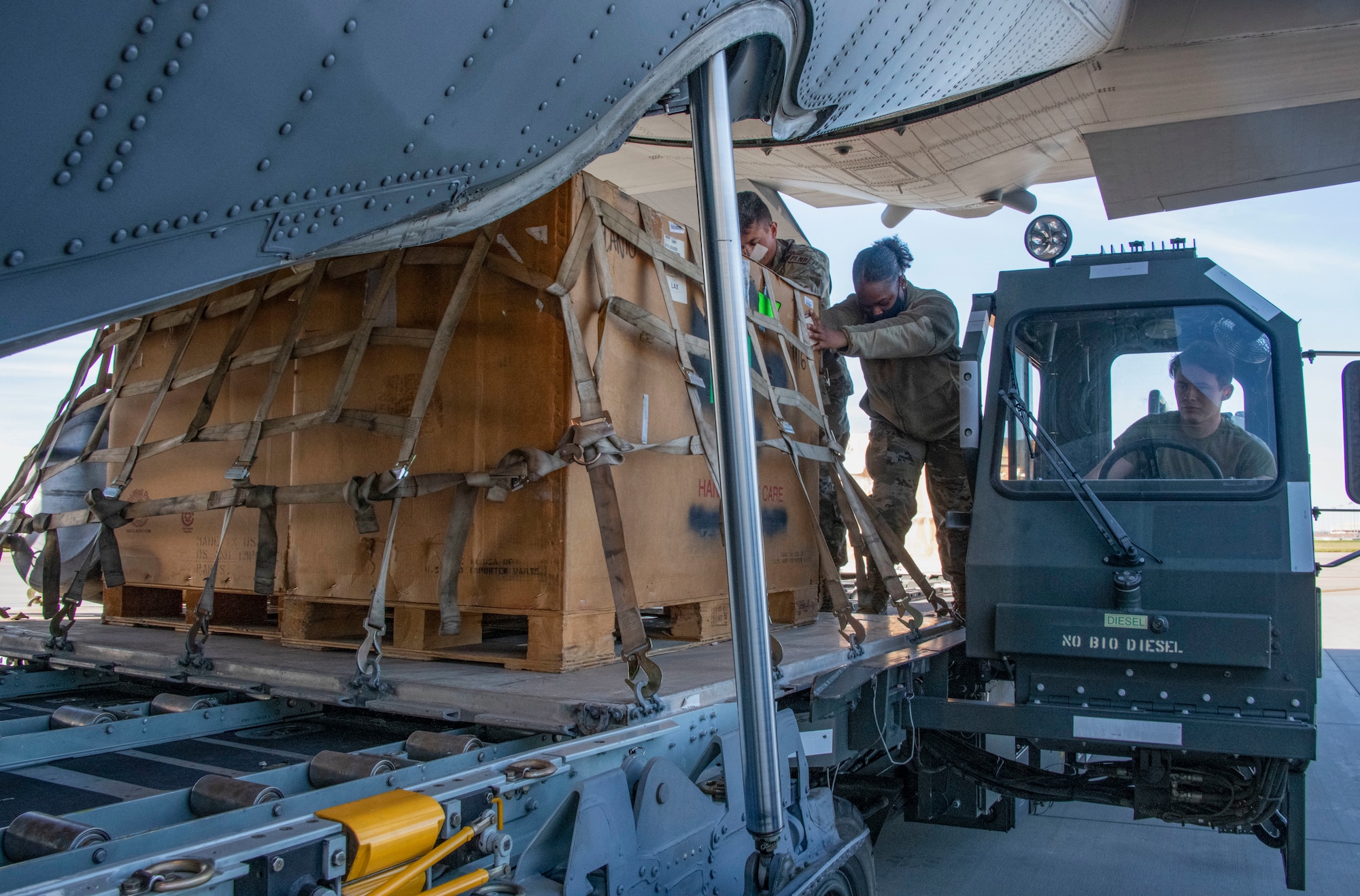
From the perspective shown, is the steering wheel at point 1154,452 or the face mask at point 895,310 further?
the face mask at point 895,310

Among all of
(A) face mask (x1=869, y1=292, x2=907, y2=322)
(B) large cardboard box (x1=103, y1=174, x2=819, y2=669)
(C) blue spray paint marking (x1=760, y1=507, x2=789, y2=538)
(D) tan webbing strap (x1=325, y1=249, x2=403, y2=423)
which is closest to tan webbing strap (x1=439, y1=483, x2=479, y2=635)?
(B) large cardboard box (x1=103, y1=174, x2=819, y2=669)

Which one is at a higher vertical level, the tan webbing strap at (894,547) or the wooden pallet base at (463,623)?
the tan webbing strap at (894,547)

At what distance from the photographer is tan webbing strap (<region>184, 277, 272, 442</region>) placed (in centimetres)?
399

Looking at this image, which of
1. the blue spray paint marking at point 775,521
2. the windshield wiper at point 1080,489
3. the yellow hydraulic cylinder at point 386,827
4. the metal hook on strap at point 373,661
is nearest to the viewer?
the yellow hydraulic cylinder at point 386,827

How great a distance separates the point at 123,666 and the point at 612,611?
183cm

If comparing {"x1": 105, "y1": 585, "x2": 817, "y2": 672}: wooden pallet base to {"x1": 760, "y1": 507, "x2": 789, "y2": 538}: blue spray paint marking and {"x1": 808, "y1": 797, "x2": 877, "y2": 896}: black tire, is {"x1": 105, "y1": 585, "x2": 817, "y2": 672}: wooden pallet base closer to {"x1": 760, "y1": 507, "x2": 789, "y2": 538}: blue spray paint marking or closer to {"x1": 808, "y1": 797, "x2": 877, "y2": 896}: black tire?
{"x1": 760, "y1": 507, "x2": 789, "y2": 538}: blue spray paint marking

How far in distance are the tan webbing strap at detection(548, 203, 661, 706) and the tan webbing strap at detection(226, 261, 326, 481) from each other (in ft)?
3.61

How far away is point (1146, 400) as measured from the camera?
415 centimetres

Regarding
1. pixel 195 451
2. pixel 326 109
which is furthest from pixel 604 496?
pixel 195 451

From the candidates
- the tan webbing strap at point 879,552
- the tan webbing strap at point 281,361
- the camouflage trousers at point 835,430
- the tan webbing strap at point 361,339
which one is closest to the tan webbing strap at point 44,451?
the tan webbing strap at point 281,361

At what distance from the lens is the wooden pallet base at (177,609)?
4523mm

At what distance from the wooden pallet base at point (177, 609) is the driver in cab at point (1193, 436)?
151 inches

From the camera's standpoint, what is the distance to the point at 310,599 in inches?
150

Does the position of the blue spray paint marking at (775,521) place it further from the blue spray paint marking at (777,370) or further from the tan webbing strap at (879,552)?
the blue spray paint marking at (777,370)
